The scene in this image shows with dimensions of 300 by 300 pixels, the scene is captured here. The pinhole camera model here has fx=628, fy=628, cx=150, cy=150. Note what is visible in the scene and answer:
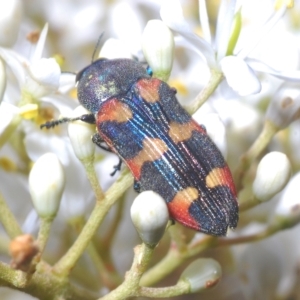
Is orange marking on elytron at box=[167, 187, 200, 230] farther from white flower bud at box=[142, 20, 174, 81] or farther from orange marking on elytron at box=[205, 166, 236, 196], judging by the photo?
white flower bud at box=[142, 20, 174, 81]

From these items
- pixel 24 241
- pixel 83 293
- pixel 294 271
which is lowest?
pixel 294 271

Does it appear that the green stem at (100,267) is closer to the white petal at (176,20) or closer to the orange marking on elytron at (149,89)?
the orange marking on elytron at (149,89)

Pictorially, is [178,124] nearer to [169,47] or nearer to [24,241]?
[169,47]

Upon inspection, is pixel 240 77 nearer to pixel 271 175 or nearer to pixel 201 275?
pixel 271 175

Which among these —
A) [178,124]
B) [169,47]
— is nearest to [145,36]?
[169,47]

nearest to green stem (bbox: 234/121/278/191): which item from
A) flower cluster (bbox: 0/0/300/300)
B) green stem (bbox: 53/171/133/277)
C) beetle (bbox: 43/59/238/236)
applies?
flower cluster (bbox: 0/0/300/300)

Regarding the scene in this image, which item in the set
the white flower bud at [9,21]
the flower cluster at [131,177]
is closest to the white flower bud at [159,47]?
the flower cluster at [131,177]
